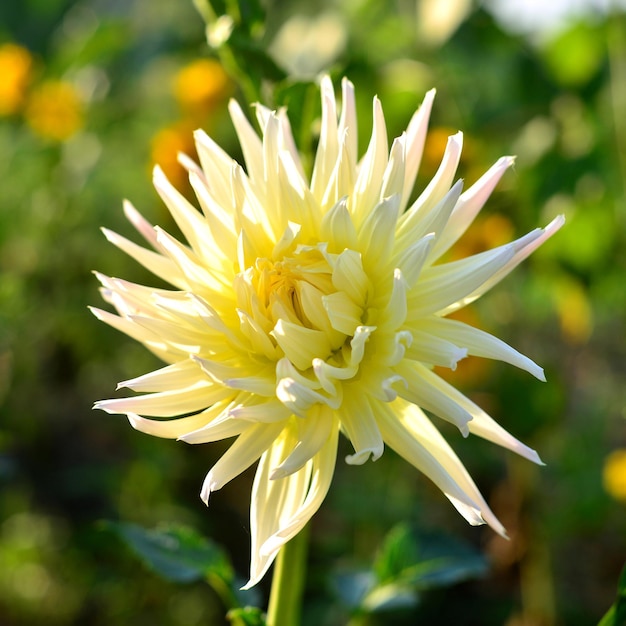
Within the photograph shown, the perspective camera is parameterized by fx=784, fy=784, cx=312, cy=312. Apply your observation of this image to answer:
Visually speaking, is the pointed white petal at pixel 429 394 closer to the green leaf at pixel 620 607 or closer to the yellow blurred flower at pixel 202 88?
the green leaf at pixel 620 607

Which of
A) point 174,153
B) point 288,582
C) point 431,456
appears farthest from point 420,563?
point 174,153

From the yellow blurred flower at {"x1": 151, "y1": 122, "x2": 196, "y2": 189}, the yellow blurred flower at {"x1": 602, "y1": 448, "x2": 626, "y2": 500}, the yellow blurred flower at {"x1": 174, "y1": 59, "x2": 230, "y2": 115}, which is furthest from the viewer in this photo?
the yellow blurred flower at {"x1": 174, "y1": 59, "x2": 230, "y2": 115}

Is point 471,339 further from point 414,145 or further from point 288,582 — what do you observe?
point 288,582

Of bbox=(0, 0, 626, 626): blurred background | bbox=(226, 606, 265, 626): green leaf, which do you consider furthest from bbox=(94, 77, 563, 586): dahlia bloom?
bbox=(0, 0, 626, 626): blurred background

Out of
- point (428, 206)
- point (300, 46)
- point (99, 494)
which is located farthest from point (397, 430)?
point (99, 494)

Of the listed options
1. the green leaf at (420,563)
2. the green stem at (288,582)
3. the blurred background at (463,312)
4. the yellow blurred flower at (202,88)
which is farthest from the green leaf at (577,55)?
the green stem at (288,582)

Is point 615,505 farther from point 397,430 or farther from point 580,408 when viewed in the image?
point 397,430

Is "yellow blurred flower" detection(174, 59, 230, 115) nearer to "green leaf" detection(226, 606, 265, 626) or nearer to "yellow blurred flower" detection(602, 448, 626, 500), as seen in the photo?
"yellow blurred flower" detection(602, 448, 626, 500)
